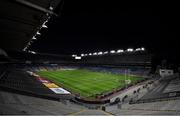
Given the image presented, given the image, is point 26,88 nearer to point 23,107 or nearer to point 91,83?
point 23,107

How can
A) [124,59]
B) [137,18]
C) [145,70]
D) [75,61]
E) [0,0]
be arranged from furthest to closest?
[75,61] → [124,59] → [145,70] → [137,18] → [0,0]

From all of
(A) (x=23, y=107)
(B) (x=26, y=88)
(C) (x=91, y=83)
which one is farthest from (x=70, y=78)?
(A) (x=23, y=107)

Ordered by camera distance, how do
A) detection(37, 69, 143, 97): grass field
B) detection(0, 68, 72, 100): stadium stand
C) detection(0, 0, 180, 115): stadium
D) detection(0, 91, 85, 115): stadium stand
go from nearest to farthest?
detection(0, 91, 85, 115): stadium stand, detection(0, 0, 180, 115): stadium, detection(0, 68, 72, 100): stadium stand, detection(37, 69, 143, 97): grass field

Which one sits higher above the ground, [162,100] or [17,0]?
[17,0]

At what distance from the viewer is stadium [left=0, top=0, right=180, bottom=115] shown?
11.8 metres

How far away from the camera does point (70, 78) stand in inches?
1448

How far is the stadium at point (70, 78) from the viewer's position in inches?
463

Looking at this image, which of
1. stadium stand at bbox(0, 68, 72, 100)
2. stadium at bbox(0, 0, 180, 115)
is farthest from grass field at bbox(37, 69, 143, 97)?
stadium stand at bbox(0, 68, 72, 100)

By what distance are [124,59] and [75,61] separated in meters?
22.8

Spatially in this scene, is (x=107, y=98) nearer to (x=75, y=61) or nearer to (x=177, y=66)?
(x=177, y=66)

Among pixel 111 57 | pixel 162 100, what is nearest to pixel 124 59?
pixel 111 57

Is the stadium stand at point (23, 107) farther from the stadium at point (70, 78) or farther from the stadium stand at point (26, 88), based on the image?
the stadium stand at point (26, 88)

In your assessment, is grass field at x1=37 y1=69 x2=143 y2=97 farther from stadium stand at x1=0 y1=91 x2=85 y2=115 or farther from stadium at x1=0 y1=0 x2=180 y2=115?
stadium stand at x1=0 y1=91 x2=85 y2=115

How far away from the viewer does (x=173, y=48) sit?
1069 inches
